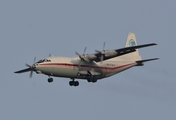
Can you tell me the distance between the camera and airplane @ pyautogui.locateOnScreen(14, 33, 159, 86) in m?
47.2

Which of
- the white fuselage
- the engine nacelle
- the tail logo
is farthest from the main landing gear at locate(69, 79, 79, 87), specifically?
the tail logo

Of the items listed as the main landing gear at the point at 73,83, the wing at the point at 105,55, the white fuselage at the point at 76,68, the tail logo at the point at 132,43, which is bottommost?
the main landing gear at the point at 73,83

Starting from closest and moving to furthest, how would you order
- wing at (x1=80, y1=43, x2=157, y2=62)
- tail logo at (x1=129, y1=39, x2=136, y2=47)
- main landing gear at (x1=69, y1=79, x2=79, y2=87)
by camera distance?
wing at (x1=80, y1=43, x2=157, y2=62) < main landing gear at (x1=69, y1=79, x2=79, y2=87) < tail logo at (x1=129, y1=39, x2=136, y2=47)

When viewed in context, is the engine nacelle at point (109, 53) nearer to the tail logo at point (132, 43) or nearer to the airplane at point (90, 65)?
the airplane at point (90, 65)

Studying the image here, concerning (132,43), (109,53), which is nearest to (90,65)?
(109,53)

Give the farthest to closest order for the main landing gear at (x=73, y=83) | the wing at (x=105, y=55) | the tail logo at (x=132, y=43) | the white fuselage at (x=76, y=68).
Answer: the tail logo at (x=132, y=43) → the main landing gear at (x=73, y=83) → the wing at (x=105, y=55) → the white fuselage at (x=76, y=68)

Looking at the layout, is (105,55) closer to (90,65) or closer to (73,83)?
(90,65)

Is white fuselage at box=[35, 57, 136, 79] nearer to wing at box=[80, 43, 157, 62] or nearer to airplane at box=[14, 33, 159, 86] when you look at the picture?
airplane at box=[14, 33, 159, 86]

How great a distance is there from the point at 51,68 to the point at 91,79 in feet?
15.5

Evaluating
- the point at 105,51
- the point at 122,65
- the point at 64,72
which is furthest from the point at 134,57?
the point at 64,72

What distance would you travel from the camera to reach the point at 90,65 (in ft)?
164

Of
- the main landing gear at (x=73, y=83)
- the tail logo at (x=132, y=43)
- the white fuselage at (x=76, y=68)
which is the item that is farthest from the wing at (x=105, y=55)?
the tail logo at (x=132, y=43)

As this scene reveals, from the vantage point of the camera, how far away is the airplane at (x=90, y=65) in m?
47.2

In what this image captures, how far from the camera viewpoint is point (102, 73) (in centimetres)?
5088
